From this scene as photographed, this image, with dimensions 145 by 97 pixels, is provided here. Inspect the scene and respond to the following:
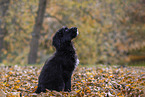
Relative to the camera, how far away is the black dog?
5.19m

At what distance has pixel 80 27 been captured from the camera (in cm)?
1423

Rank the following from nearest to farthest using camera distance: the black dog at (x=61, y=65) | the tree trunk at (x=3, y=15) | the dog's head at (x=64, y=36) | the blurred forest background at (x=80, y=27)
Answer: the black dog at (x=61, y=65) < the dog's head at (x=64, y=36) < the tree trunk at (x=3, y=15) < the blurred forest background at (x=80, y=27)

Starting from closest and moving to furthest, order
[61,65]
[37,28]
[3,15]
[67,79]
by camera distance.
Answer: [61,65] < [67,79] < [37,28] < [3,15]

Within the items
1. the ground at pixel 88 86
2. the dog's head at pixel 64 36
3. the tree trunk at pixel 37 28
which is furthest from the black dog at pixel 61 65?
the tree trunk at pixel 37 28

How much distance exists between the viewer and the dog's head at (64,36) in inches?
209

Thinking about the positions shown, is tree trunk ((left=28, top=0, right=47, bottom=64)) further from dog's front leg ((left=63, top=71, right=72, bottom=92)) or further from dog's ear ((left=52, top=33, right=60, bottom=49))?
dog's front leg ((left=63, top=71, right=72, bottom=92))

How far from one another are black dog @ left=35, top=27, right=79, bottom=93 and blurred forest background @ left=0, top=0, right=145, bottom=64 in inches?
268

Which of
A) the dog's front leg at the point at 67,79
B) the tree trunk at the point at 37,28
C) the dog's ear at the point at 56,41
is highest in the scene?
the tree trunk at the point at 37,28

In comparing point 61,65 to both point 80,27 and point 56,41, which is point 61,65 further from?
point 80,27

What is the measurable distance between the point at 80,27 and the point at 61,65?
9236mm

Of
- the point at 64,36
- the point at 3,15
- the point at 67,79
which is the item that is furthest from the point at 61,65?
the point at 3,15

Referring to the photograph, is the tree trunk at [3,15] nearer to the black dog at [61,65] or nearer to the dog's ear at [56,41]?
the dog's ear at [56,41]

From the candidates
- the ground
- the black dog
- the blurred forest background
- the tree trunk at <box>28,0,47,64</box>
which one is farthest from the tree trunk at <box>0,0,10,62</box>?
the black dog

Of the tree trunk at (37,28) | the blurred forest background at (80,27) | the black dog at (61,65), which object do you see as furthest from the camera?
the blurred forest background at (80,27)
